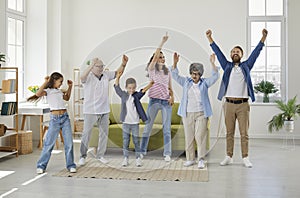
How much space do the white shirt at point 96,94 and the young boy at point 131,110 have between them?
0.45 ft

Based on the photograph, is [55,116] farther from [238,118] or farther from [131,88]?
[238,118]

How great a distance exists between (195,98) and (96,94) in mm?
1123

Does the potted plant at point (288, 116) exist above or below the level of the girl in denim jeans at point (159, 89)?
below

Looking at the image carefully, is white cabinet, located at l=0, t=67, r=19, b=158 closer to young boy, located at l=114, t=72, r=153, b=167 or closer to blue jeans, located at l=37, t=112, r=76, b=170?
blue jeans, located at l=37, t=112, r=76, b=170

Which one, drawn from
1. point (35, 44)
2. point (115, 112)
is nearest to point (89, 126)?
point (115, 112)

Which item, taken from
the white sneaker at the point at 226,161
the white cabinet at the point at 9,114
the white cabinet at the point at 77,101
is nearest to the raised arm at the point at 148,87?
the white sneaker at the point at 226,161

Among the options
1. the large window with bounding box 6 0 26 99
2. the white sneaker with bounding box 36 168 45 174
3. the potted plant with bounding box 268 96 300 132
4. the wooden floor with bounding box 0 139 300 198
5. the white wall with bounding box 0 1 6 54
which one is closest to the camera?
the wooden floor with bounding box 0 139 300 198

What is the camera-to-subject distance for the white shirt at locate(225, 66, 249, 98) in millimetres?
5152

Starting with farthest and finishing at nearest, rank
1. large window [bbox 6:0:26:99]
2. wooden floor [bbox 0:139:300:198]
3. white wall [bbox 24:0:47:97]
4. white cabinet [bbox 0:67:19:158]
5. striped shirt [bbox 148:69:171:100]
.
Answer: white wall [bbox 24:0:47:97], large window [bbox 6:0:26:99], white cabinet [bbox 0:67:19:158], striped shirt [bbox 148:69:171:100], wooden floor [bbox 0:139:300:198]

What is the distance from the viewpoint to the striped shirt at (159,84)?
197 inches

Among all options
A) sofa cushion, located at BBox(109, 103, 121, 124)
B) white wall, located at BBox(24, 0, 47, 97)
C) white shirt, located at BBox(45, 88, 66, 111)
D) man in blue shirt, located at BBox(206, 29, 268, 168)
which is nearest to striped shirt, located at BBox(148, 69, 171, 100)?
sofa cushion, located at BBox(109, 103, 121, 124)

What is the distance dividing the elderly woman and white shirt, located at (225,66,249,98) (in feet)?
0.79

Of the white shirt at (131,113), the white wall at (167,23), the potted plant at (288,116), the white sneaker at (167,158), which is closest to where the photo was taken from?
the white shirt at (131,113)

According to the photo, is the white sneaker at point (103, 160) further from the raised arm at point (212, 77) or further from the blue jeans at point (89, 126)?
the raised arm at point (212, 77)
